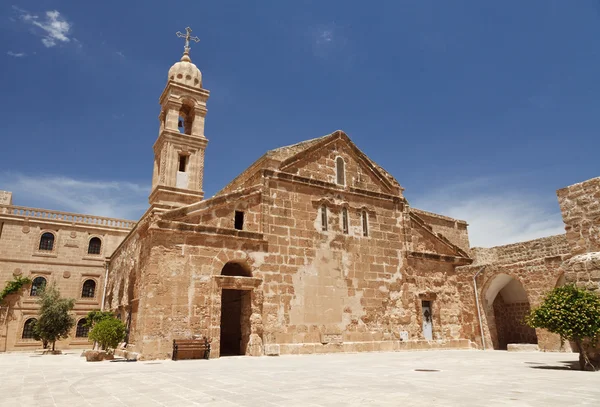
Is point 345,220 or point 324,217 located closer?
point 324,217

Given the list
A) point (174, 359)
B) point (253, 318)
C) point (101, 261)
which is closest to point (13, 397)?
point (174, 359)

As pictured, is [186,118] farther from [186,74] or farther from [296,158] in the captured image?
[296,158]

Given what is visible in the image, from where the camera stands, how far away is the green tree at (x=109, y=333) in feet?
43.0

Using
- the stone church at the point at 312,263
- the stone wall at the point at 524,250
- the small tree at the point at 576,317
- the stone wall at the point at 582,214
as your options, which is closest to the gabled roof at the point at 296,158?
the stone church at the point at 312,263

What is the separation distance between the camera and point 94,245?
29703mm

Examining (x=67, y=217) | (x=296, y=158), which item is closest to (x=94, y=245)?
(x=67, y=217)

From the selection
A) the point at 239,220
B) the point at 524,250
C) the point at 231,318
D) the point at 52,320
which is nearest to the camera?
the point at 239,220

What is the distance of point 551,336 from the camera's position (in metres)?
15.1

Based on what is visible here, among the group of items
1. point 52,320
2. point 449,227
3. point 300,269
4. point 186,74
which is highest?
point 186,74

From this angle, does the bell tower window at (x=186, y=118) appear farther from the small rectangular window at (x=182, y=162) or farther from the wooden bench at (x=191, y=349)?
the wooden bench at (x=191, y=349)

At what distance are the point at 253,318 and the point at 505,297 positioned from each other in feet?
46.6

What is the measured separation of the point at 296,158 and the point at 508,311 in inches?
548

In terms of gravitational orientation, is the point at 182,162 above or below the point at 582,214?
above

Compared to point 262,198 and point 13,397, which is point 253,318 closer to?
point 262,198
